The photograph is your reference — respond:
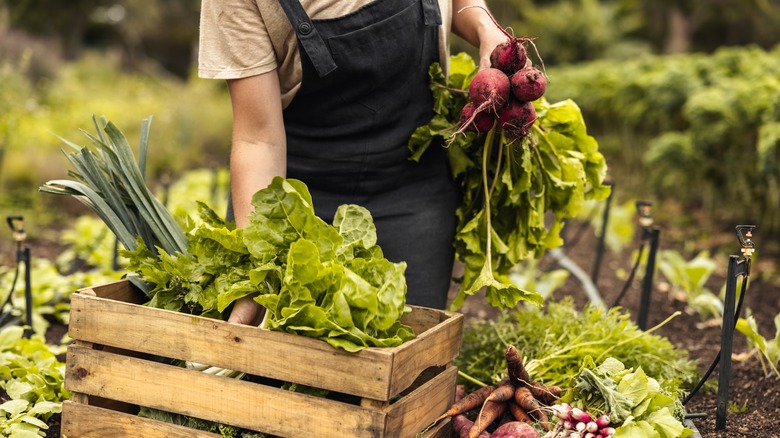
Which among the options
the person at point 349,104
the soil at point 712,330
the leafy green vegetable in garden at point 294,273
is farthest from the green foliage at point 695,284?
the leafy green vegetable in garden at point 294,273

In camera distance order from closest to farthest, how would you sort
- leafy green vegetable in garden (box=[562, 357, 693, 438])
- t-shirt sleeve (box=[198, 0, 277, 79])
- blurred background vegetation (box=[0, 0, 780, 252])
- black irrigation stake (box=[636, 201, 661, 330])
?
1. leafy green vegetable in garden (box=[562, 357, 693, 438])
2. t-shirt sleeve (box=[198, 0, 277, 79])
3. black irrigation stake (box=[636, 201, 661, 330])
4. blurred background vegetation (box=[0, 0, 780, 252])

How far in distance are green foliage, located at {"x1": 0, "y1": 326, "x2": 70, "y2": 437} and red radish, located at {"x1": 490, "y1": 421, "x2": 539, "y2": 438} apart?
4.75 ft

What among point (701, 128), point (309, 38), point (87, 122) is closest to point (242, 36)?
point (309, 38)

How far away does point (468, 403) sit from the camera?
8.52 ft

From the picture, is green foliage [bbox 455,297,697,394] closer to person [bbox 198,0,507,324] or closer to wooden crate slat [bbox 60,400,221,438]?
person [bbox 198,0,507,324]

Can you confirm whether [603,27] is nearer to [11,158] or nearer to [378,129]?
[11,158]

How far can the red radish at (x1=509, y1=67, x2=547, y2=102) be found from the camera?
2.44 m

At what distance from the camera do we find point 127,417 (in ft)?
7.76

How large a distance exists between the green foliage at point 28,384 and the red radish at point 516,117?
5.74 feet

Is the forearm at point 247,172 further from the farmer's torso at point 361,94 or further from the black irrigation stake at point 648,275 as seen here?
the black irrigation stake at point 648,275

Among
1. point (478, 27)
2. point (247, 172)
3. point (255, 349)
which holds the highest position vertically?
point (478, 27)

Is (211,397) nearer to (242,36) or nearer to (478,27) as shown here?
(242,36)

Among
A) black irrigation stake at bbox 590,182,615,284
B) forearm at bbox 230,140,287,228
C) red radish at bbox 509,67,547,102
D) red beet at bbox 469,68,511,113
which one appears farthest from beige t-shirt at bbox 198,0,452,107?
black irrigation stake at bbox 590,182,615,284

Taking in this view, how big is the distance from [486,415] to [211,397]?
85 centimetres
